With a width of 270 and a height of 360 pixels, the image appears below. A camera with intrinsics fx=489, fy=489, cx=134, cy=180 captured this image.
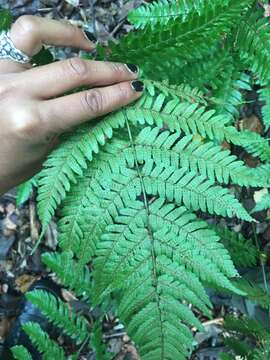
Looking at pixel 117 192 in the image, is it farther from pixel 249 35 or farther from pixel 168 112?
pixel 249 35

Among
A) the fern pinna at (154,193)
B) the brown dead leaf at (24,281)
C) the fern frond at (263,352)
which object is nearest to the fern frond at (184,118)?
the fern pinna at (154,193)

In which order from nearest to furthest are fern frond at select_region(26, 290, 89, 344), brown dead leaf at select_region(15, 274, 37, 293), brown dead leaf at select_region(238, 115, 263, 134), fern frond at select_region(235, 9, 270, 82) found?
fern frond at select_region(235, 9, 270, 82) → fern frond at select_region(26, 290, 89, 344) → brown dead leaf at select_region(238, 115, 263, 134) → brown dead leaf at select_region(15, 274, 37, 293)

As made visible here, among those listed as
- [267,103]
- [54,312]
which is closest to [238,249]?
[267,103]

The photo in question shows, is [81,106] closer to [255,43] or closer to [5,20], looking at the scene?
[5,20]

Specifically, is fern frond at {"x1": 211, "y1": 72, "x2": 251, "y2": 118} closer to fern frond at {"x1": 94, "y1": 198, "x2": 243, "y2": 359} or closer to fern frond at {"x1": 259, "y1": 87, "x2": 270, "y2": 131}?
fern frond at {"x1": 259, "y1": 87, "x2": 270, "y2": 131}

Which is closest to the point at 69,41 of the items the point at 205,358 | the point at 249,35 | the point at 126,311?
the point at 249,35

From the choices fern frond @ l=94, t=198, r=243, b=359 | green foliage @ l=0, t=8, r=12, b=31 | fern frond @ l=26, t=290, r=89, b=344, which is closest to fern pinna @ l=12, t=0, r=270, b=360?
fern frond @ l=94, t=198, r=243, b=359

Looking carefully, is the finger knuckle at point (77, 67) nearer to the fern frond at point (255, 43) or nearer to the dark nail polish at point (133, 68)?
the dark nail polish at point (133, 68)

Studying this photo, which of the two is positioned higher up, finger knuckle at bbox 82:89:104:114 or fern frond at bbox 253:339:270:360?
finger knuckle at bbox 82:89:104:114
